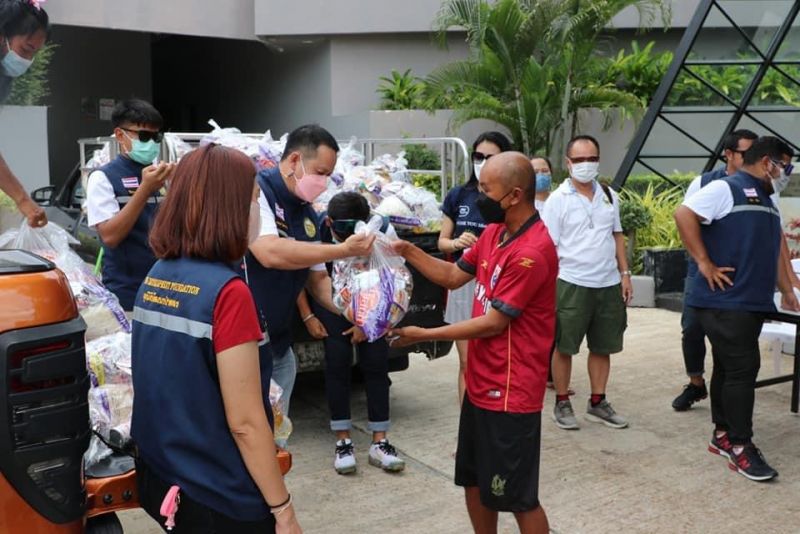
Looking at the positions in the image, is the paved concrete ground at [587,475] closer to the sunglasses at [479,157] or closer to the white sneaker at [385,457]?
the white sneaker at [385,457]

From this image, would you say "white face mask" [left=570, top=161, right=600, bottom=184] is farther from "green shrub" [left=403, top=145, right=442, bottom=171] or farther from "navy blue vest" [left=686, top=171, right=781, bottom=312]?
"green shrub" [left=403, top=145, right=442, bottom=171]

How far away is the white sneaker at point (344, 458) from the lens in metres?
4.99

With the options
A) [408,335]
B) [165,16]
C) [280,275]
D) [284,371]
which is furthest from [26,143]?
[408,335]

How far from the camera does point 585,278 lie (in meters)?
5.77

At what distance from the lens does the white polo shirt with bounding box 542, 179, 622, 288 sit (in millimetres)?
5773

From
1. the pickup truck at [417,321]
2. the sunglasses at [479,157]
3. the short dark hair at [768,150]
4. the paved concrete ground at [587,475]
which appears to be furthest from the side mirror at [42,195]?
the short dark hair at [768,150]

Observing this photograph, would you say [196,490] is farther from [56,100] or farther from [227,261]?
[56,100]

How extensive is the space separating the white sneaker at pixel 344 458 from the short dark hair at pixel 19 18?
2.72 metres

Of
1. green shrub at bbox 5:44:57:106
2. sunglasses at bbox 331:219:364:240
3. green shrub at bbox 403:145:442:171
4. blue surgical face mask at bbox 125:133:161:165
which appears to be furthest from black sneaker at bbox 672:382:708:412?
green shrub at bbox 5:44:57:106

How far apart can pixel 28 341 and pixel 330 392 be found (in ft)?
9.49

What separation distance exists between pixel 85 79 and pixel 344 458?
15.9 metres

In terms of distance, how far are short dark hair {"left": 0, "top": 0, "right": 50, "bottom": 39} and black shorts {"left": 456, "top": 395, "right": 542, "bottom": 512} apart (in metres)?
2.54

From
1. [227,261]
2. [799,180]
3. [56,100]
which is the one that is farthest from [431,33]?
[227,261]

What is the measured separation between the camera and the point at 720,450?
17.4ft
